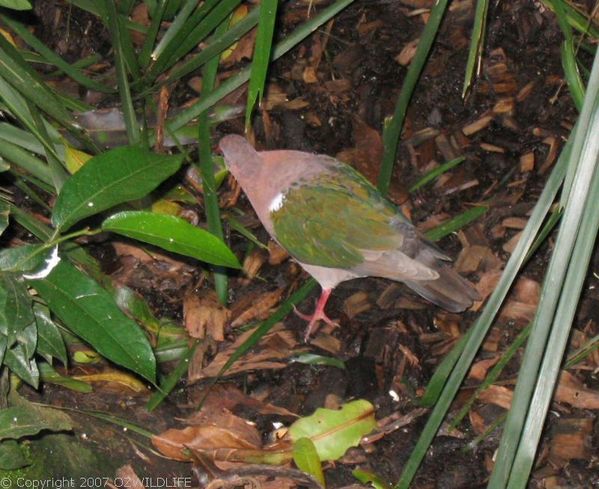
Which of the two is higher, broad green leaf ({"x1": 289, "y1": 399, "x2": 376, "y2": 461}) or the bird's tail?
the bird's tail

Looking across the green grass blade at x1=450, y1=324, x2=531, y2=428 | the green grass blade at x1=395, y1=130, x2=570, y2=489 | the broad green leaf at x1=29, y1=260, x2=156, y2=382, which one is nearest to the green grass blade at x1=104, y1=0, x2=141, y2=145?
the broad green leaf at x1=29, y1=260, x2=156, y2=382

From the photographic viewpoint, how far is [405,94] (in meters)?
3.29

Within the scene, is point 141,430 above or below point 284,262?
below

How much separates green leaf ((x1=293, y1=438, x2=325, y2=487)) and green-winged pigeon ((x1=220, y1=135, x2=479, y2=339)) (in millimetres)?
640

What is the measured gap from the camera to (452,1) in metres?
3.97

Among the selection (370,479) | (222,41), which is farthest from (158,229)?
→ (222,41)

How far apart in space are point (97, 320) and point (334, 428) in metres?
1.19

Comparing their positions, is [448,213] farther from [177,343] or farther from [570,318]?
[570,318]

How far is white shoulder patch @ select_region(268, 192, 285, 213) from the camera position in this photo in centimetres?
319

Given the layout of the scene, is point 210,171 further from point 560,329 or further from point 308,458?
point 560,329

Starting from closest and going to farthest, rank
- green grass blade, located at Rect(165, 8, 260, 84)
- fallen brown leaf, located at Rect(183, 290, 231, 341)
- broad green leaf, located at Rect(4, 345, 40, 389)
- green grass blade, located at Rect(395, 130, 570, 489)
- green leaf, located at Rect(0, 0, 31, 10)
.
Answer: green grass blade, located at Rect(395, 130, 570, 489)
green leaf, located at Rect(0, 0, 31, 10)
broad green leaf, located at Rect(4, 345, 40, 389)
green grass blade, located at Rect(165, 8, 260, 84)
fallen brown leaf, located at Rect(183, 290, 231, 341)

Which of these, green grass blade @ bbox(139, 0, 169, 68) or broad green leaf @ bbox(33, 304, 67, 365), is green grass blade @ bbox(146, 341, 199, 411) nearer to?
broad green leaf @ bbox(33, 304, 67, 365)

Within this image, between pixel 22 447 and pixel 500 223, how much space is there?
2.08 m

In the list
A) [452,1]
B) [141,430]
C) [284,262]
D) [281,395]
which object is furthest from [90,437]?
[452,1]
